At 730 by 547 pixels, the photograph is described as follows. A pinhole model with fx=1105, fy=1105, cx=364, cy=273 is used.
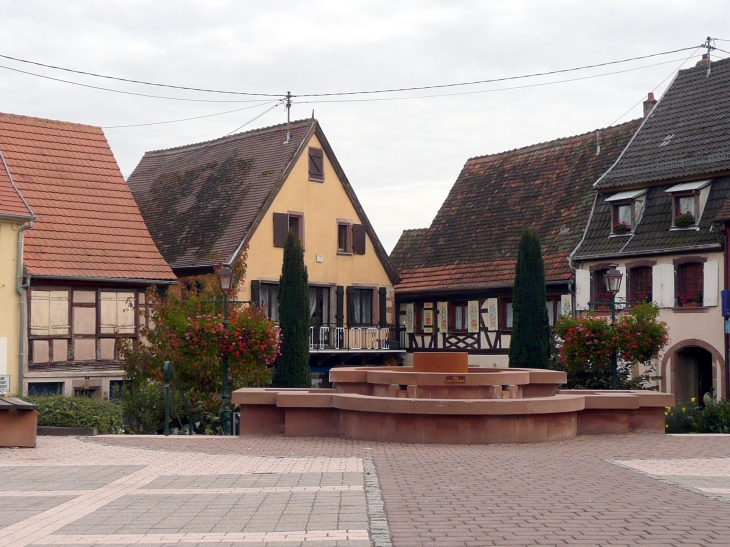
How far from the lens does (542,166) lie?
41.5 metres

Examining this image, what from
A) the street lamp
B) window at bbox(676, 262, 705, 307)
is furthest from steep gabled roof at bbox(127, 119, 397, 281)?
the street lamp

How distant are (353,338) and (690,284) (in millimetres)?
12436

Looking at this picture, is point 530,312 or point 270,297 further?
point 270,297

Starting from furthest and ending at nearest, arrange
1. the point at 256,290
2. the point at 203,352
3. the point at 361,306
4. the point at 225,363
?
1. the point at 361,306
2. the point at 256,290
3. the point at 203,352
4. the point at 225,363

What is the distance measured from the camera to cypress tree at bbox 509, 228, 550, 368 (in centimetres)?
3309

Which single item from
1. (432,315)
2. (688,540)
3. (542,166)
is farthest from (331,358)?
(688,540)

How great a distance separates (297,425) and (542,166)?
25.0 meters

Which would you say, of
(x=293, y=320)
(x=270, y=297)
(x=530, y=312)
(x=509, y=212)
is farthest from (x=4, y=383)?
(x=509, y=212)

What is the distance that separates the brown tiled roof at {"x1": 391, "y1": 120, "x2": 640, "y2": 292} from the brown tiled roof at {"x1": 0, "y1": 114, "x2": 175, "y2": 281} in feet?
39.5

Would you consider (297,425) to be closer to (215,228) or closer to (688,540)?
(688,540)

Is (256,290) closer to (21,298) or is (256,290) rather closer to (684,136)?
(21,298)

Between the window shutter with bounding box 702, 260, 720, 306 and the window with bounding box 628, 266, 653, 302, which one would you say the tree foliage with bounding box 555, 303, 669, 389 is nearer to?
the window shutter with bounding box 702, 260, 720, 306

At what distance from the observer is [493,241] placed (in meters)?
40.4

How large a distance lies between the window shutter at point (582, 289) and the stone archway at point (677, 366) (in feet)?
11.3
